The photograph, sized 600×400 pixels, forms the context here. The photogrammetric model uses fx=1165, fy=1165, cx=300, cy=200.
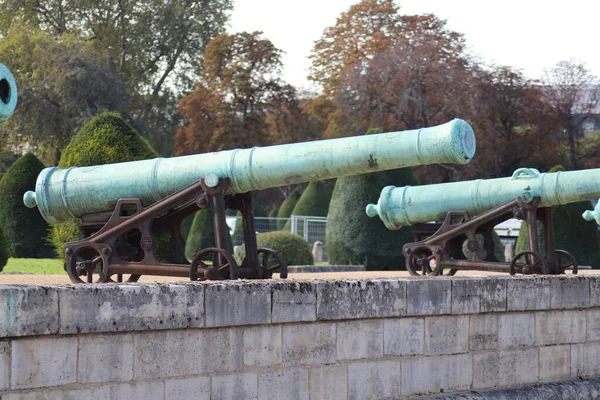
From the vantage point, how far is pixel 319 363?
25.0 ft

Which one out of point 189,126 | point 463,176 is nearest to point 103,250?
point 463,176

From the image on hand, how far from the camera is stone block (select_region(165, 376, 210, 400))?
6.80m

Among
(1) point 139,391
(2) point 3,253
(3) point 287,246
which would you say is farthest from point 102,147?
(1) point 139,391

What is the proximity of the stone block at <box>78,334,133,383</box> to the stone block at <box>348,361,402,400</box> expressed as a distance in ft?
6.07

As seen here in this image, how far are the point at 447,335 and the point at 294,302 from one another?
162 cm

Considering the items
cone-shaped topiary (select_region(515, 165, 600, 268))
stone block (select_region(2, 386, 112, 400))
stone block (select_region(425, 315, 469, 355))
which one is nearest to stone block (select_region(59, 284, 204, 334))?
stone block (select_region(2, 386, 112, 400))

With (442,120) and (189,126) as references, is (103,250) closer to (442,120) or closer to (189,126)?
(442,120)

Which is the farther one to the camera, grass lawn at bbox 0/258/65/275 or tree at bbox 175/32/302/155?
tree at bbox 175/32/302/155

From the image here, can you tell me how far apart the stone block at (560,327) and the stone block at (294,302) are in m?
2.63

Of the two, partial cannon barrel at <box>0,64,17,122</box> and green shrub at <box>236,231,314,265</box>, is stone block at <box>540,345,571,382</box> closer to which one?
partial cannon barrel at <box>0,64,17,122</box>

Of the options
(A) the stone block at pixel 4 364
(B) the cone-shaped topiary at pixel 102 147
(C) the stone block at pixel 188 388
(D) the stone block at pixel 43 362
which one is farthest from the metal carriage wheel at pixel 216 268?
(B) the cone-shaped topiary at pixel 102 147

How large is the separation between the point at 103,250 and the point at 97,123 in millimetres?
7423

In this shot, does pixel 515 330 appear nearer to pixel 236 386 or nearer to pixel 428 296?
pixel 428 296

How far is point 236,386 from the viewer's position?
7.15 meters
